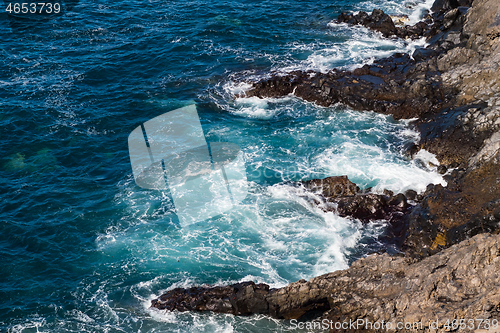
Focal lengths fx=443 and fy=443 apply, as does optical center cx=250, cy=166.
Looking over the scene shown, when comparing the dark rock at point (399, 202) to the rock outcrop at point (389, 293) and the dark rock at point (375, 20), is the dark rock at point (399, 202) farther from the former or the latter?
the dark rock at point (375, 20)

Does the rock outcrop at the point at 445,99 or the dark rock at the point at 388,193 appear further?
the dark rock at the point at 388,193

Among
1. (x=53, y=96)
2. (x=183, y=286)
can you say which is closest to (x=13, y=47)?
(x=53, y=96)

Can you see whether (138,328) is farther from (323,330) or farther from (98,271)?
(323,330)

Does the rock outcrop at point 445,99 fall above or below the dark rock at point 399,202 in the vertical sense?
above

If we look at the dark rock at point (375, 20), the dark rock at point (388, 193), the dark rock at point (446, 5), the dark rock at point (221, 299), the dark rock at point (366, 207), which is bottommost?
the dark rock at point (221, 299)

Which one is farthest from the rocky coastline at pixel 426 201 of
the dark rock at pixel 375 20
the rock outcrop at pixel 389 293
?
the dark rock at pixel 375 20

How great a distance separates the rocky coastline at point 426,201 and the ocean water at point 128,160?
1.15m

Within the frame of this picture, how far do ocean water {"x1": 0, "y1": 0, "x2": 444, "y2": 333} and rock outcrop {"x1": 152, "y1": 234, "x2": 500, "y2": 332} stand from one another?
996 millimetres

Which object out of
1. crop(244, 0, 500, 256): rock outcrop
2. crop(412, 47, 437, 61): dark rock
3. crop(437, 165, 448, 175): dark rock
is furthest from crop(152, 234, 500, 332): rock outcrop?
crop(412, 47, 437, 61): dark rock

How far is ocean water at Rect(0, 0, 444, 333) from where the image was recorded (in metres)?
24.6

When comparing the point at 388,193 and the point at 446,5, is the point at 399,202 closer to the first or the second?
the point at 388,193

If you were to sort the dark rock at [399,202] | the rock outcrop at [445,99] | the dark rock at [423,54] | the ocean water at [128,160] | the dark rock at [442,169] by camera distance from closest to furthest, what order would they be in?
the rock outcrop at [445,99] → the ocean water at [128,160] → the dark rock at [399,202] → the dark rock at [442,169] → the dark rock at [423,54]

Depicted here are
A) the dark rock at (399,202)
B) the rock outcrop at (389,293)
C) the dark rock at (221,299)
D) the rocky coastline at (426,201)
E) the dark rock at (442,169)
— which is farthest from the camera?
the dark rock at (442,169)

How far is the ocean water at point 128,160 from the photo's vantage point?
24562 mm
